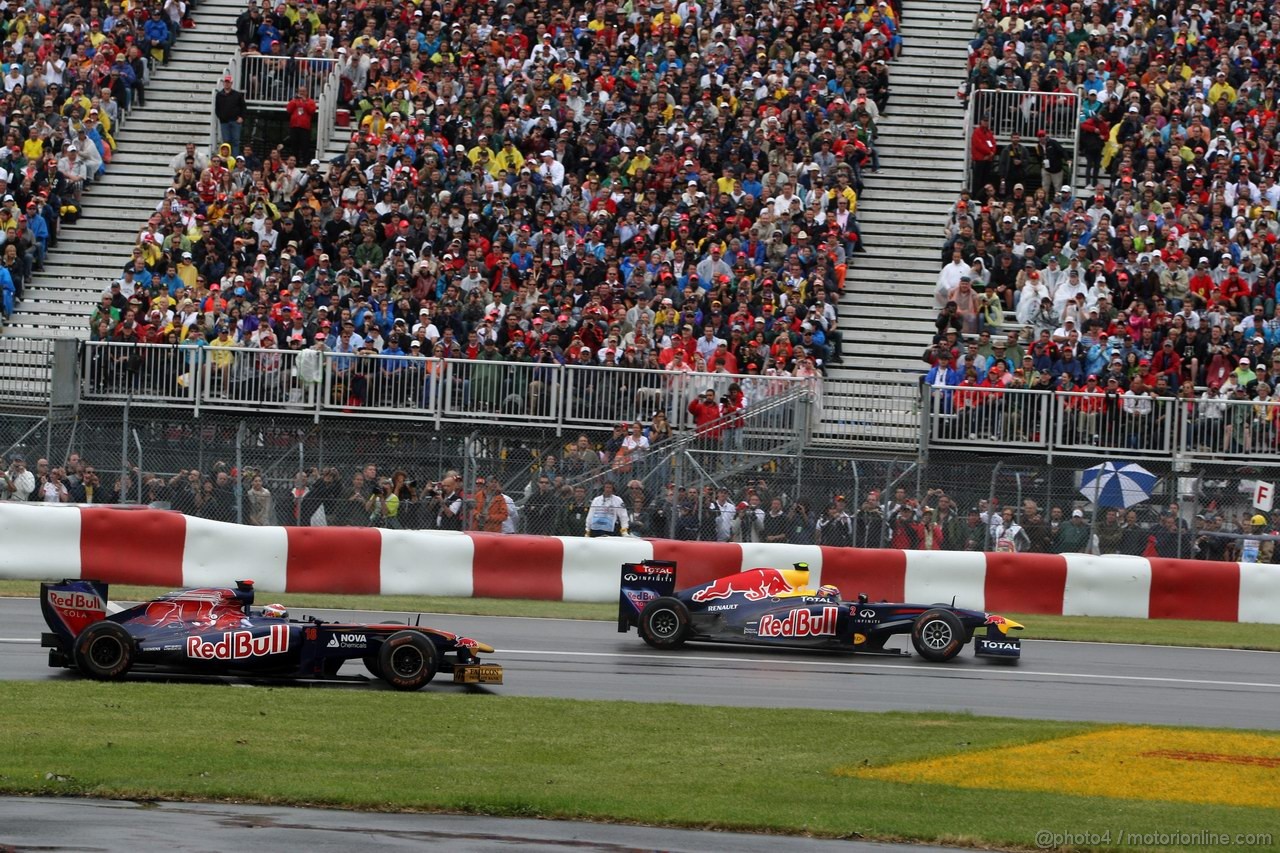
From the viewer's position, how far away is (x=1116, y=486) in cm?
2216

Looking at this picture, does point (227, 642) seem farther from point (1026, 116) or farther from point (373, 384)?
point (1026, 116)

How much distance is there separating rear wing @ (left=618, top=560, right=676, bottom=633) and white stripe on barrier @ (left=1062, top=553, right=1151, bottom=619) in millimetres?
5860

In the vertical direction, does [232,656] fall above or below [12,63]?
below

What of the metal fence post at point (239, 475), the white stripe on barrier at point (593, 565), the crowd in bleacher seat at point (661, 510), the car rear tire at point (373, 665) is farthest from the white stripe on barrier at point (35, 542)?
the car rear tire at point (373, 665)

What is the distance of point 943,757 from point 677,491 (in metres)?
10.5

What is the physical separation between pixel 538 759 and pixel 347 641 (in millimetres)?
3082

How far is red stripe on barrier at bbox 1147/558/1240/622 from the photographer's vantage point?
21469 mm

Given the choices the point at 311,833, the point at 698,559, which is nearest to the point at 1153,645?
the point at 698,559

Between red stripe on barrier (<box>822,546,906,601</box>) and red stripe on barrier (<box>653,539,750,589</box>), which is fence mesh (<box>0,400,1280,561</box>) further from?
red stripe on barrier (<box>653,539,750,589</box>)

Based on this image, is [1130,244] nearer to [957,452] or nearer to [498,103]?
[957,452]

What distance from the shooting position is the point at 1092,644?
19.1 metres

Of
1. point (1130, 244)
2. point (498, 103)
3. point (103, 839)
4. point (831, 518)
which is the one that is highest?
point (498, 103)

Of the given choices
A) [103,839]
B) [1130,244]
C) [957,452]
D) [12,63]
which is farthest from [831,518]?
[12,63]

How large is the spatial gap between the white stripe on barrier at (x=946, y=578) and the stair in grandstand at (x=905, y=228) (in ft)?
14.0
